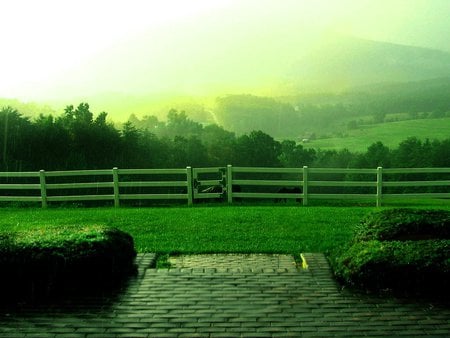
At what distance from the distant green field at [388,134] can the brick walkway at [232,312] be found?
4019 centimetres

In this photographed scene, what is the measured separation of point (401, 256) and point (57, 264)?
389cm

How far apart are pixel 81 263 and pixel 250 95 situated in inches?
1968

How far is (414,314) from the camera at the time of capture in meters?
5.49

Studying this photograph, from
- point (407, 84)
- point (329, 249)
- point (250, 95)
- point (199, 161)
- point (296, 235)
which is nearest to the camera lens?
point (329, 249)

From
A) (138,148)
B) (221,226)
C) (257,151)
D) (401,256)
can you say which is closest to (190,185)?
(221,226)

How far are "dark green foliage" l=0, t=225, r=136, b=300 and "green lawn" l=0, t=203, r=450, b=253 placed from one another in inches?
51.0

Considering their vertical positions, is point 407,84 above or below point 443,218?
above

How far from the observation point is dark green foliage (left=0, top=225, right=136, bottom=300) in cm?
608

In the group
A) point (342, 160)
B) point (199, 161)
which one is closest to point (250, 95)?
point (342, 160)

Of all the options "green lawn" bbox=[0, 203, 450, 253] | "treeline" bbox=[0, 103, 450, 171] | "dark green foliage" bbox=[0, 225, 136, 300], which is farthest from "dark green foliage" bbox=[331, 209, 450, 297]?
"treeline" bbox=[0, 103, 450, 171]

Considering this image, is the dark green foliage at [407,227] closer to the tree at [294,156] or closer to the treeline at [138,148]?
the treeline at [138,148]

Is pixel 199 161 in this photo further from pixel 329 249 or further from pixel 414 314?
pixel 414 314

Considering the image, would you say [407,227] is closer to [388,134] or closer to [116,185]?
[116,185]

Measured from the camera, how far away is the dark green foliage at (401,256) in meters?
6.04
